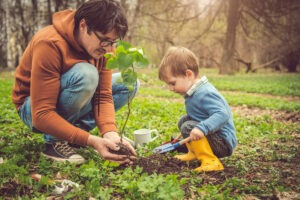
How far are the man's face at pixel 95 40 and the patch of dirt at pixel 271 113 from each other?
380 centimetres

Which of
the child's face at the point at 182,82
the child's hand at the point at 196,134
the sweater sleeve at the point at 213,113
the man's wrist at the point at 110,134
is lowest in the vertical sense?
the man's wrist at the point at 110,134

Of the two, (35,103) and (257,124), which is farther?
(257,124)

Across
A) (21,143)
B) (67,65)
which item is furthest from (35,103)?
(21,143)

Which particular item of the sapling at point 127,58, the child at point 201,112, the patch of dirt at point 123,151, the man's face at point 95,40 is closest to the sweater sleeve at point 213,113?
the child at point 201,112

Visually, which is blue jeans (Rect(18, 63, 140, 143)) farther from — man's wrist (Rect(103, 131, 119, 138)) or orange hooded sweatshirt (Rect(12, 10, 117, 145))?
man's wrist (Rect(103, 131, 119, 138))

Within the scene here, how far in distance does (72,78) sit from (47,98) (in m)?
0.28

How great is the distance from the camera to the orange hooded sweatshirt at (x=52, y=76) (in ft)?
7.84

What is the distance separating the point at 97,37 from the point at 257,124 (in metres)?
3.23

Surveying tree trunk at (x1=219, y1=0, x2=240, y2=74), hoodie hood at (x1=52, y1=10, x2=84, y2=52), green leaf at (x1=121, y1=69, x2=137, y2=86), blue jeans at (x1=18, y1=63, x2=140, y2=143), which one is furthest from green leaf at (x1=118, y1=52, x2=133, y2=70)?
tree trunk at (x1=219, y1=0, x2=240, y2=74)

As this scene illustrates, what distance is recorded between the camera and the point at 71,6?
313 inches

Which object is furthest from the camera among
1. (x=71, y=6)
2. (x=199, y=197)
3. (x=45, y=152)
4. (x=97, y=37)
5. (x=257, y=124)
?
(x=71, y=6)

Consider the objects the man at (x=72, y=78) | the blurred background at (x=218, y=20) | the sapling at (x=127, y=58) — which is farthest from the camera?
the blurred background at (x=218, y=20)

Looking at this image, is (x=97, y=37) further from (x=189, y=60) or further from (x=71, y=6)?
(x=71, y=6)

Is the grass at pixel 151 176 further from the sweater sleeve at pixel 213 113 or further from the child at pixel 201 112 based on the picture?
the sweater sleeve at pixel 213 113
